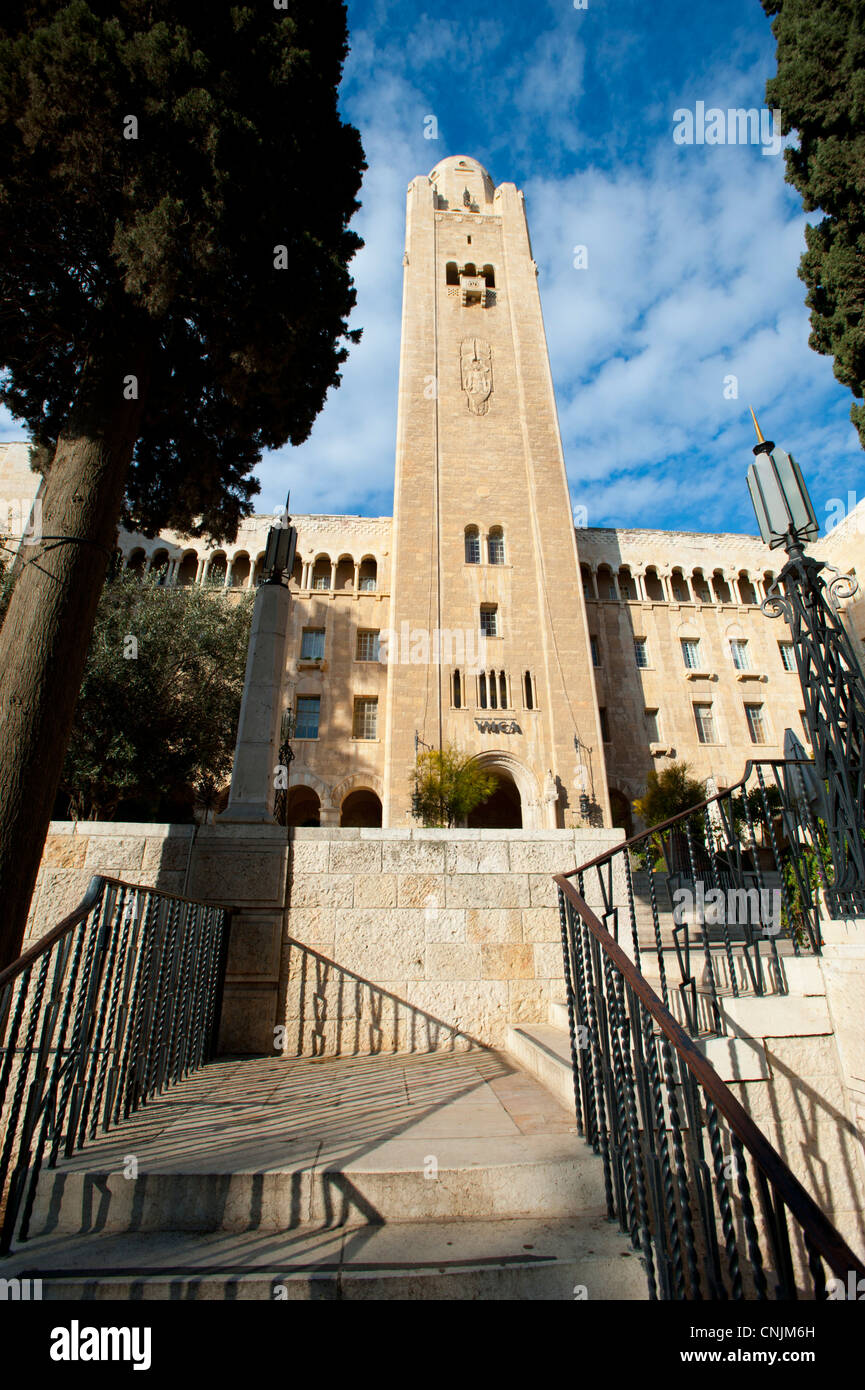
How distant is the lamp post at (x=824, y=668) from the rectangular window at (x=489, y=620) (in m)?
18.1

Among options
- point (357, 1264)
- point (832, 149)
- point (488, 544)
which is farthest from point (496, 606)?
point (357, 1264)

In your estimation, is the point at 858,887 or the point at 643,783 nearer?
the point at 858,887

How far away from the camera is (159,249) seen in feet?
19.8

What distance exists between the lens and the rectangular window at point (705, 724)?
84.4 feet

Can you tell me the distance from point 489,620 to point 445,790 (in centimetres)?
842

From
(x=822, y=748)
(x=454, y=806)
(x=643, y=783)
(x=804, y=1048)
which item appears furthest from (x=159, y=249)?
(x=643, y=783)

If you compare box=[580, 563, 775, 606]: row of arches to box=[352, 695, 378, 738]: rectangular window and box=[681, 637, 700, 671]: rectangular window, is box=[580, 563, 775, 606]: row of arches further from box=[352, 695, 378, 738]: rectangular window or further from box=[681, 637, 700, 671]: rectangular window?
box=[352, 695, 378, 738]: rectangular window

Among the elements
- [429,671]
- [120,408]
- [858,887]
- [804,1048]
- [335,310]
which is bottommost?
[804,1048]

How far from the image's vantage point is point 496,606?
23531 mm

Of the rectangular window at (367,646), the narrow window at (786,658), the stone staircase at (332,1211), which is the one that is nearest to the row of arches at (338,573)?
the rectangular window at (367,646)

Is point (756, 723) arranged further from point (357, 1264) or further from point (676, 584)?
point (357, 1264)

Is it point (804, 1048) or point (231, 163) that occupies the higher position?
point (231, 163)

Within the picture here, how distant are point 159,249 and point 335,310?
7.22 feet

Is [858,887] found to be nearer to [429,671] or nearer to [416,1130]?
[416,1130]
